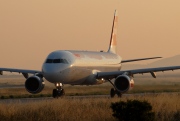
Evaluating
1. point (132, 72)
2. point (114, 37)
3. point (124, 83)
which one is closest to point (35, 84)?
point (124, 83)

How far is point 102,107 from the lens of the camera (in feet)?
80.9

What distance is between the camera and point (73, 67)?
38.6 m

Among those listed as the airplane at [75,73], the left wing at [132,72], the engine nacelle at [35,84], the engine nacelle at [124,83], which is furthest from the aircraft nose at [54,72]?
Result: the left wing at [132,72]

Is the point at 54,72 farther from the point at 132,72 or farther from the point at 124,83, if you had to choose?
the point at 132,72

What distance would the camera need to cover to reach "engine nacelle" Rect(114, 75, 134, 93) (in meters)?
37.7

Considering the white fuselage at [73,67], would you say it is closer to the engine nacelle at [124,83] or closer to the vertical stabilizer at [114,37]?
the engine nacelle at [124,83]

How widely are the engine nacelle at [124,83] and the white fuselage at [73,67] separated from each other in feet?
9.61

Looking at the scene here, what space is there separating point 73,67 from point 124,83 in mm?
3621

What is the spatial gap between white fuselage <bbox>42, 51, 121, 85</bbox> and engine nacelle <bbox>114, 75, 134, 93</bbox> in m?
2.93

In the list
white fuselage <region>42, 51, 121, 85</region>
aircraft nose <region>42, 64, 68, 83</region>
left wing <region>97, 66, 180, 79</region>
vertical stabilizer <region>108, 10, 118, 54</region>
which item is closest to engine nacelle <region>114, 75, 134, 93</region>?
left wing <region>97, 66, 180, 79</region>

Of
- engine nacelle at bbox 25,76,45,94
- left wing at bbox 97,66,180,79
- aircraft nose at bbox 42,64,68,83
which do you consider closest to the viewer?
aircraft nose at bbox 42,64,68,83

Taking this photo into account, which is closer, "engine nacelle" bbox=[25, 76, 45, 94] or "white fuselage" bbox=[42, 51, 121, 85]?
"white fuselage" bbox=[42, 51, 121, 85]

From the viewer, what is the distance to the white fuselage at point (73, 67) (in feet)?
122

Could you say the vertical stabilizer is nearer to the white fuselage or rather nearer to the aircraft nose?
the white fuselage
